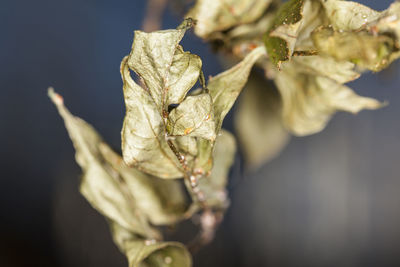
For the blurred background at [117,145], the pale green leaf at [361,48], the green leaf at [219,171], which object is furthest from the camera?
the blurred background at [117,145]

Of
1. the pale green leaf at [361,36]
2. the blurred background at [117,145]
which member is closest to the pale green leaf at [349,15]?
the pale green leaf at [361,36]

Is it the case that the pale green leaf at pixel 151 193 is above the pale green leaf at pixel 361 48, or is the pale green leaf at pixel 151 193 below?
below

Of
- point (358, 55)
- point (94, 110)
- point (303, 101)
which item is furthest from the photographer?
point (94, 110)

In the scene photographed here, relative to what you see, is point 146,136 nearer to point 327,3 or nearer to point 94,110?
point 327,3

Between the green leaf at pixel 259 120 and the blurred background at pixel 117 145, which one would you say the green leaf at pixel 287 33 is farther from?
the blurred background at pixel 117 145

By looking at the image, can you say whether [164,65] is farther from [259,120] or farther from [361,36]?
[259,120]

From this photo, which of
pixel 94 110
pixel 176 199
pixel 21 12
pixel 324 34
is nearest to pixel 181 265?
pixel 176 199

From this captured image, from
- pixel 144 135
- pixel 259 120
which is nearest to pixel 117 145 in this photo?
pixel 259 120
